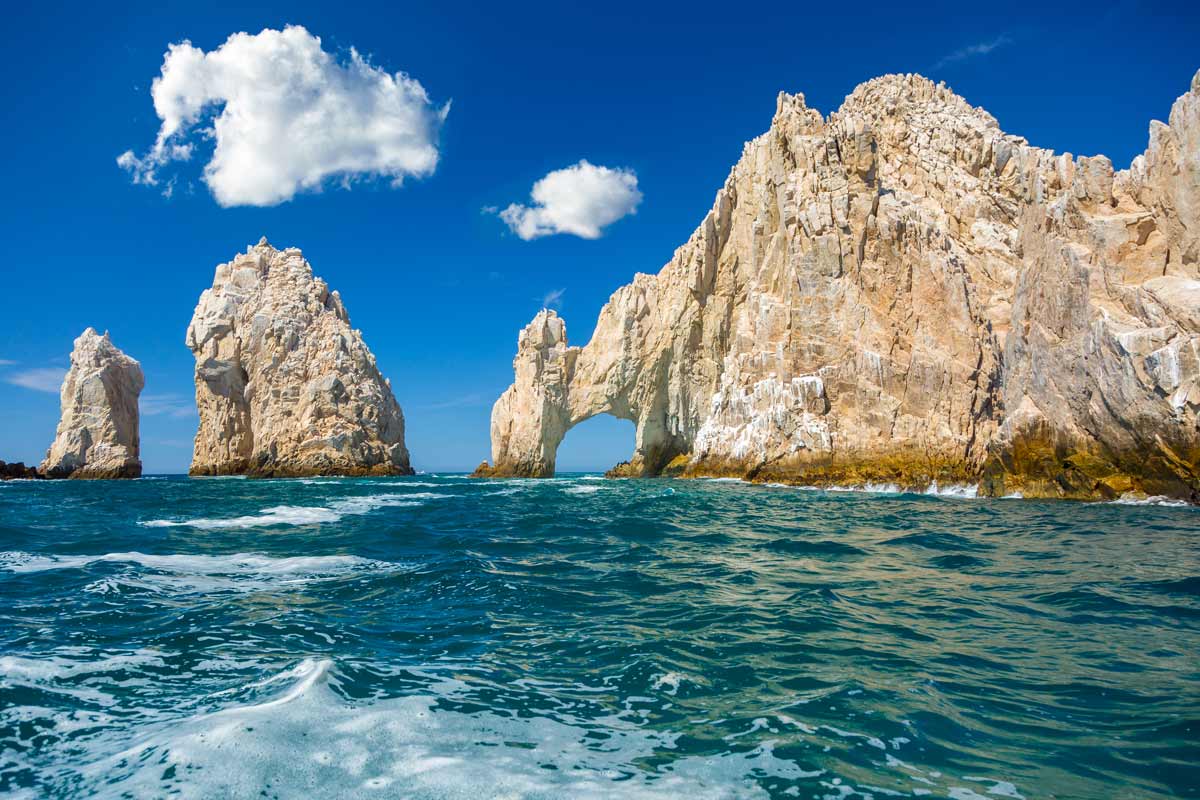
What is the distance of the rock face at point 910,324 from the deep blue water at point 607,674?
1427cm

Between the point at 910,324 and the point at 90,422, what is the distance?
266 feet

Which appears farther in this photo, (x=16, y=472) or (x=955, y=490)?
(x=16, y=472)

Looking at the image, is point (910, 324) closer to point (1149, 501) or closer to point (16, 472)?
point (1149, 501)

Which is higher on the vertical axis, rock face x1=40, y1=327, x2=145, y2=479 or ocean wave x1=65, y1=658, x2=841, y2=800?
rock face x1=40, y1=327, x2=145, y2=479

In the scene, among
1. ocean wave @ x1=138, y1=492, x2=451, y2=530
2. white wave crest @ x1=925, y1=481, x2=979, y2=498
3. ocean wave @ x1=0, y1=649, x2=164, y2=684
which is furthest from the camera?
white wave crest @ x1=925, y1=481, x2=979, y2=498

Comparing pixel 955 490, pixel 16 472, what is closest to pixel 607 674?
pixel 955 490

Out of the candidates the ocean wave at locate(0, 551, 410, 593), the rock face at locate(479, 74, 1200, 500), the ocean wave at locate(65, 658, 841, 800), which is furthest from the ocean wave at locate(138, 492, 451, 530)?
the rock face at locate(479, 74, 1200, 500)

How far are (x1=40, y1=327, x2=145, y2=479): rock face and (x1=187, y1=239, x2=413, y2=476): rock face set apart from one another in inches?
308

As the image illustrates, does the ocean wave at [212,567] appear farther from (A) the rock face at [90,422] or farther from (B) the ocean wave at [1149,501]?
(A) the rock face at [90,422]

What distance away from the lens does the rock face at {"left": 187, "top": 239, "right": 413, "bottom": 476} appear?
72.4 metres

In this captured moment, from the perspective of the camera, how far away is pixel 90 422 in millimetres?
71625

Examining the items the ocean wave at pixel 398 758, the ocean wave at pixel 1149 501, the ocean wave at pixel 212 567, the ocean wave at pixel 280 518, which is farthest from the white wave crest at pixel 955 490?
the ocean wave at pixel 398 758

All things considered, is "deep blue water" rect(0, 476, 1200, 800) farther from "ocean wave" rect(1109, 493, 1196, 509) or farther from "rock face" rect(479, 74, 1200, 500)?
"rock face" rect(479, 74, 1200, 500)

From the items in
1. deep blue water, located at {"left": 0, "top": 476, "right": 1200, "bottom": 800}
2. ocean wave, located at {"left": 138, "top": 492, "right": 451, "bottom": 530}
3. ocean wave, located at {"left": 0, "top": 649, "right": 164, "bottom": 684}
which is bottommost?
deep blue water, located at {"left": 0, "top": 476, "right": 1200, "bottom": 800}
